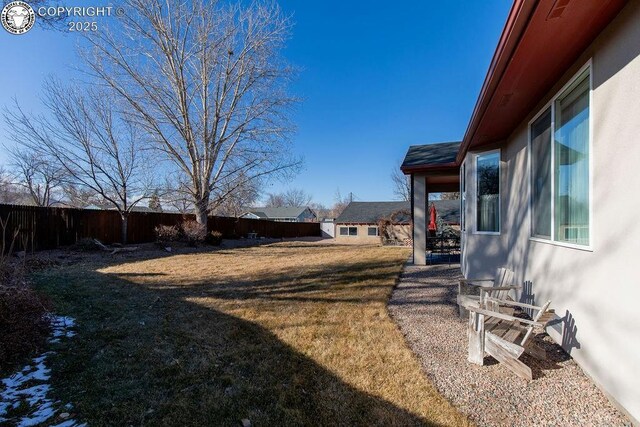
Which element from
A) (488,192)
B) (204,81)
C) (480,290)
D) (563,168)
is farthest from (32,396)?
(204,81)

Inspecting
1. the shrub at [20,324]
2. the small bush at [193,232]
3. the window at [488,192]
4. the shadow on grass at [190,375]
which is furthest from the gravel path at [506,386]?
the small bush at [193,232]

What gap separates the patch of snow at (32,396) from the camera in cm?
204

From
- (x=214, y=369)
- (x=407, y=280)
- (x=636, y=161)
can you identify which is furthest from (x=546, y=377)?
(x=407, y=280)

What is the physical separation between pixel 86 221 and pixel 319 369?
13.7 meters

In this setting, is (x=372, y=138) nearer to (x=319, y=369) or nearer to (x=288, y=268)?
(x=288, y=268)

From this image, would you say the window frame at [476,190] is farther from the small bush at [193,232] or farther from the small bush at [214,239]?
the small bush at [214,239]

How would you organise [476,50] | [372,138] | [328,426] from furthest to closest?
[372,138], [476,50], [328,426]

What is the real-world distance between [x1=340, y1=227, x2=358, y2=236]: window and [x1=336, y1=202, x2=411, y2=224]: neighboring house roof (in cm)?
63

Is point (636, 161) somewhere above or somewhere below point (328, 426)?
above

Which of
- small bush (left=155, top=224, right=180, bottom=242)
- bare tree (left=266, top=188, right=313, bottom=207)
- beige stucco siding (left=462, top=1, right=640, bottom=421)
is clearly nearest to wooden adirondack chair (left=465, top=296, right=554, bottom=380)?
beige stucco siding (left=462, top=1, right=640, bottom=421)

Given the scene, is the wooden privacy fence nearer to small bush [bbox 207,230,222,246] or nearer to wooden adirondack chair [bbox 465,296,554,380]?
small bush [bbox 207,230,222,246]

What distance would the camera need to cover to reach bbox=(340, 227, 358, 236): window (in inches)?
1164

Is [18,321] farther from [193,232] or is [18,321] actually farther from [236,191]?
[236,191]

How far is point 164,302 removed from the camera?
16.5ft
